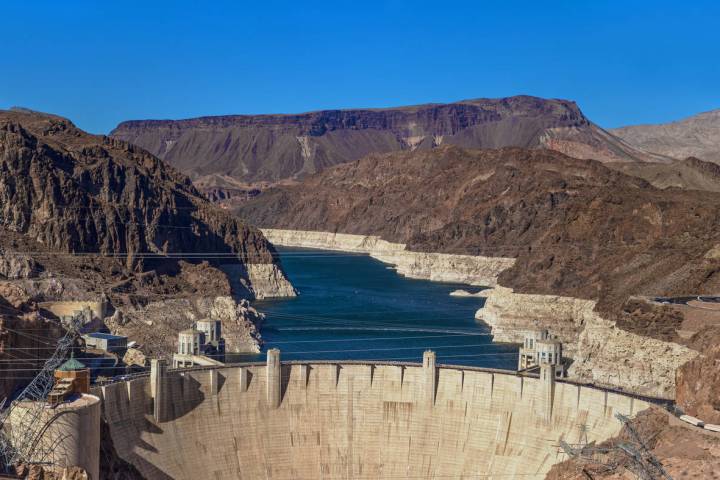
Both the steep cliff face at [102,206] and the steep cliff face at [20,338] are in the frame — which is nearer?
the steep cliff face at [20,338]

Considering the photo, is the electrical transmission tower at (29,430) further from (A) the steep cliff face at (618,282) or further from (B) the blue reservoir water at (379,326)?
(B) the blue reservoir water at (379,326)

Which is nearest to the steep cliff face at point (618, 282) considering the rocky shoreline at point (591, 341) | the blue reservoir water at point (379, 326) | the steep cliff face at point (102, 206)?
the rocky shoreline at point (591, 341)

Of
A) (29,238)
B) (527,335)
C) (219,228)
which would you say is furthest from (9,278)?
(219,228)

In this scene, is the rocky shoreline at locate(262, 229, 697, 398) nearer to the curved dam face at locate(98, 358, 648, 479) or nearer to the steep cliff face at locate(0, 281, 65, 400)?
the curved dam face at locate(98, 358, 648, 479)

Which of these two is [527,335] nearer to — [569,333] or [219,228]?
[569,333]

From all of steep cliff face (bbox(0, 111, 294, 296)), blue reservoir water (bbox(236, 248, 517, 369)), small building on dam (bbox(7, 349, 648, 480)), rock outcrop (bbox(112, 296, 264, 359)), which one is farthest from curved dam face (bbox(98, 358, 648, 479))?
steep cliff face (bbox(0, 111, 294, 296))
